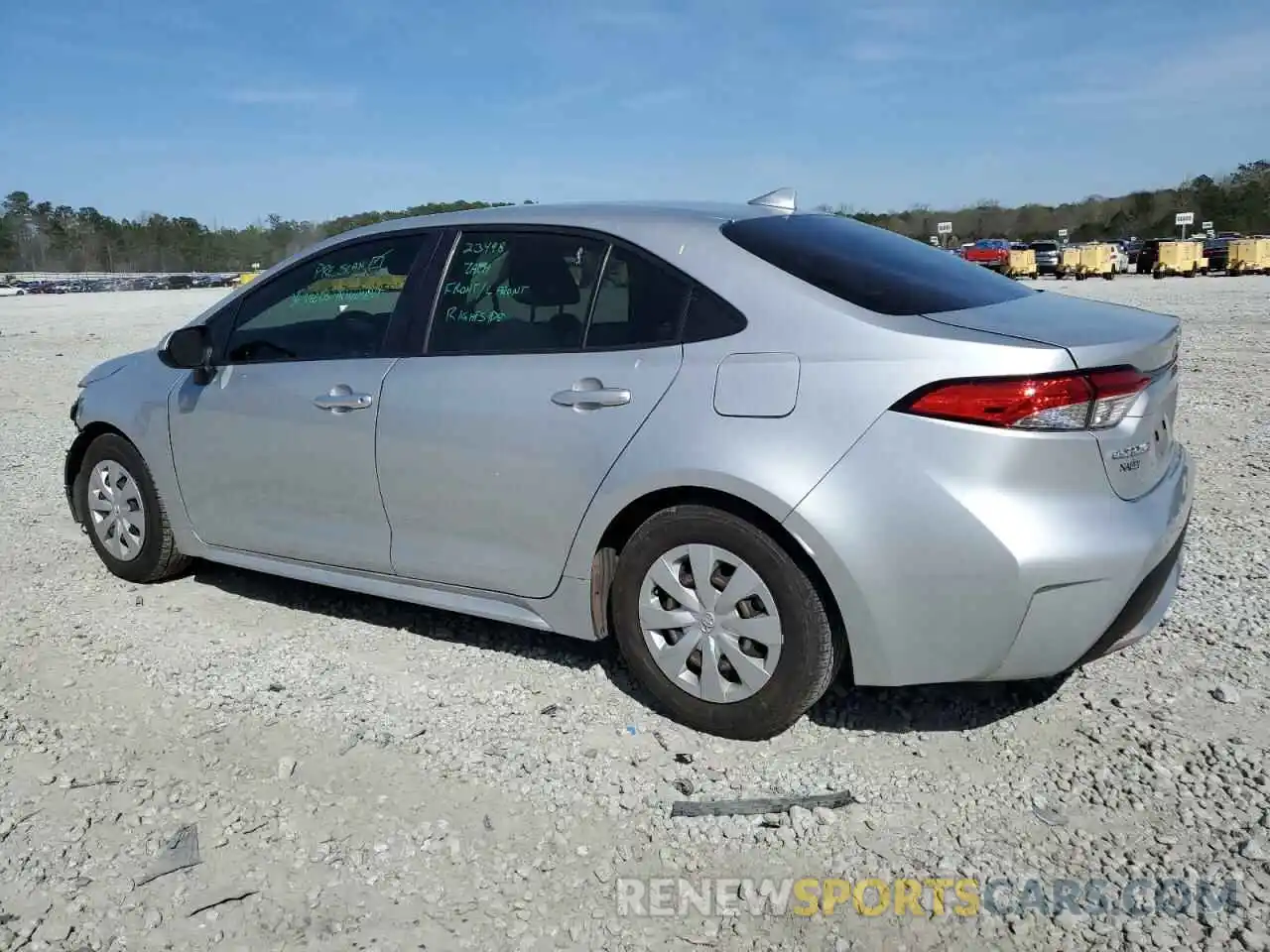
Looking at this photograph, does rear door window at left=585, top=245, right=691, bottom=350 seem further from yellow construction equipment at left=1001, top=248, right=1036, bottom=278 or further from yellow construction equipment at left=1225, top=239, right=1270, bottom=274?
yellow construction equipment at left=1001, top=248, right=1036, bottom=278

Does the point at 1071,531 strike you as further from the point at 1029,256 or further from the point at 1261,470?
the point at 1029,256

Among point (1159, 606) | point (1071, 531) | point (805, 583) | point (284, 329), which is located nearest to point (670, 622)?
point (805, 583)

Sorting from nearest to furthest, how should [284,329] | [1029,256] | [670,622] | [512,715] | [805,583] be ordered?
[805,583] < [670,622] < [512,715] < [284,329] < [1029,256]

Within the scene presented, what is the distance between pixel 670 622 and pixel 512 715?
0.71m

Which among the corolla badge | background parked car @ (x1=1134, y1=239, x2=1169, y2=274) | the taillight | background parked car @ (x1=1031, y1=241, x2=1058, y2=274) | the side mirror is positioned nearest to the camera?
the taillight

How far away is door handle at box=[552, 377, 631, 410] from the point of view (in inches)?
133

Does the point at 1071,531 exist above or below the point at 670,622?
above

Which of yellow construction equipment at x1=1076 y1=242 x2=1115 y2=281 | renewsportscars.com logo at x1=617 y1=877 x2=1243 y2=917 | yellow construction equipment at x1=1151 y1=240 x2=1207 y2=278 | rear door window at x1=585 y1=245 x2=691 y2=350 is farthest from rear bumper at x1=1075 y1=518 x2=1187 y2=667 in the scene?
yellow construction equipment at x1=1076 y1=242 x2=1115 y2=281

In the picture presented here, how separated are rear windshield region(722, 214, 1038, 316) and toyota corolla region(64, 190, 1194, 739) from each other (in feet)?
0.06

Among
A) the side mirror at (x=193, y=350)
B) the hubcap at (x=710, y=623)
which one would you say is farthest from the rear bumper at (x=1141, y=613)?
the side mirror at (x=193, y=350)

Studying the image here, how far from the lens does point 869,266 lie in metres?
3.49

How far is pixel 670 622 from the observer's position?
133 inches

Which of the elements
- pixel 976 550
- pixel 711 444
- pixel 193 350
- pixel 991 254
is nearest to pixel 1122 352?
pixel 976 550

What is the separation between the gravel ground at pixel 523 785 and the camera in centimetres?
257
